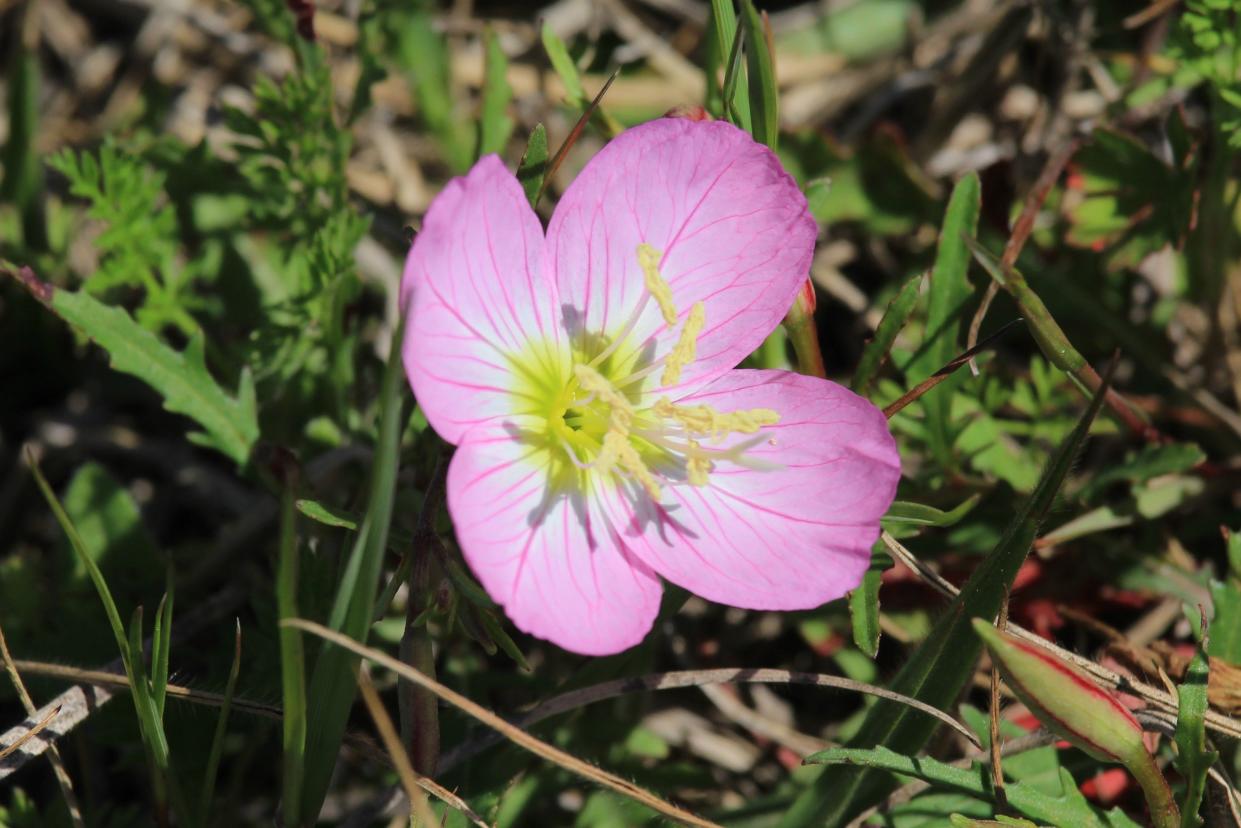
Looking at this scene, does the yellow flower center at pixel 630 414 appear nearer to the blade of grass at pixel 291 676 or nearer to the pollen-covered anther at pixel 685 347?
the pollen-covered anther at pixel 685 347

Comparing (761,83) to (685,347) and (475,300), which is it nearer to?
(685,347)

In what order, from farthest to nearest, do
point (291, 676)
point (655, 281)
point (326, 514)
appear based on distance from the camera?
point (655, 281)
point (326, 514)
point (291, 676)

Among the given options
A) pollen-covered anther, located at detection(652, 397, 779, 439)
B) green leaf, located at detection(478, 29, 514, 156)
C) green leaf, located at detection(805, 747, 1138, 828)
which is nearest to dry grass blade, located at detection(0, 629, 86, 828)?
pollen-covered anther, located at detection(652, 397, 779, 439)

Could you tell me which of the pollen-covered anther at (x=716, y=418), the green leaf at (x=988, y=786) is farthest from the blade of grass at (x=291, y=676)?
the green leaf at (x=988, y=786)

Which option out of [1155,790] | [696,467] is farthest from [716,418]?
[1155,790]

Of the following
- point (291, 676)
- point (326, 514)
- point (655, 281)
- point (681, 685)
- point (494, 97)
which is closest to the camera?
point (291, 676)

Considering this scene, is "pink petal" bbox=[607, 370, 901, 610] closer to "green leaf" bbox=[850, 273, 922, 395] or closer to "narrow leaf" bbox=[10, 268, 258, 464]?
"green leaf" bbox=[850, 273, 922, 395]

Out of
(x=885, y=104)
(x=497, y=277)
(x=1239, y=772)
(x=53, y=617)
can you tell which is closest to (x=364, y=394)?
(x=53, y=617)
